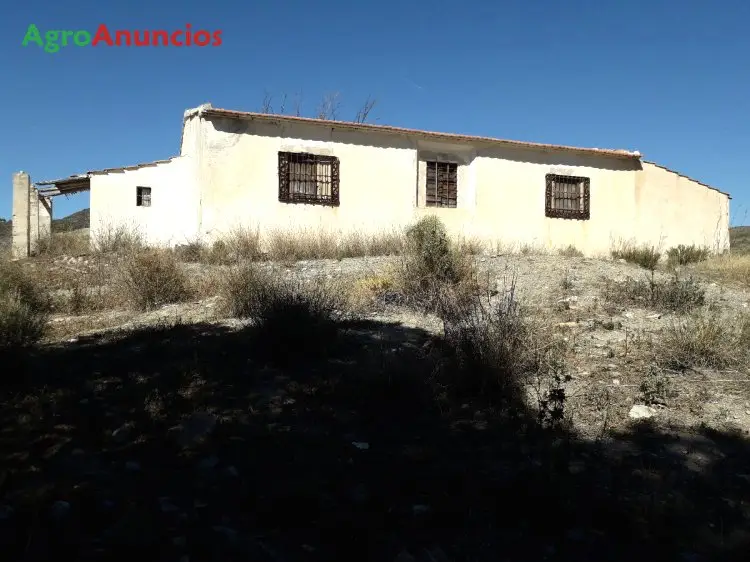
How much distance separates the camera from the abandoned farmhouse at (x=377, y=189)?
445 inches

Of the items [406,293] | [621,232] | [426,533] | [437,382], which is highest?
[621,232]

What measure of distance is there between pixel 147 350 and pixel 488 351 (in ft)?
9.06

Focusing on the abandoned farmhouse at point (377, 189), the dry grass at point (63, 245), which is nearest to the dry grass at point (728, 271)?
the abandoned farmhouse at point (377, 189)

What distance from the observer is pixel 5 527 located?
220cm

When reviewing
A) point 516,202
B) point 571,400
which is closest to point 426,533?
point 571,400

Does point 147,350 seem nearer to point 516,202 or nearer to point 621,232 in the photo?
point 516,202

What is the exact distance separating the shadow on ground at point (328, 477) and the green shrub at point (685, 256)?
1059cm

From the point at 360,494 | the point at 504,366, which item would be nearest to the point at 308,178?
the point at 504,366

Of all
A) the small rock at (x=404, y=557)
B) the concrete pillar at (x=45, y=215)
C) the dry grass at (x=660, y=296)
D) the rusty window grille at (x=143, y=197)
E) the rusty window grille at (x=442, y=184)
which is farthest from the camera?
the concrete pillar at (x=45, y=215)

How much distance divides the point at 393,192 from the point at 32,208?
371 inches

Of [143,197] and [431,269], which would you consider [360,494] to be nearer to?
[431,269]

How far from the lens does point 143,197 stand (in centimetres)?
Result: 1328

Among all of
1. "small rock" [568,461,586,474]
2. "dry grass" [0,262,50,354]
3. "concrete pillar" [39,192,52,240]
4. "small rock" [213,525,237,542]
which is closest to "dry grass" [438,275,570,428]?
"small rock" [568,461,586,474]

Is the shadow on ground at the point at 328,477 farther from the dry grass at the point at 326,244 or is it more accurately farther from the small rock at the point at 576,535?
the dry grass at the point at 326,244
